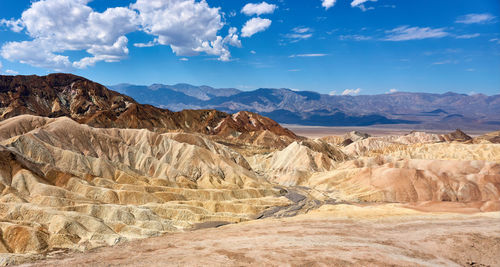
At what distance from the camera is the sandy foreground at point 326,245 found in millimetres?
38094

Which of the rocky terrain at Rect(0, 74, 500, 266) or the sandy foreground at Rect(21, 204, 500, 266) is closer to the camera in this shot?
the sandy foreground at Rect(21, 204, 500, 266)

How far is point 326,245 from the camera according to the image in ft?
140

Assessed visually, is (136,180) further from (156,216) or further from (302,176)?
(302,176)

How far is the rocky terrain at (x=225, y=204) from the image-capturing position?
4128 cm

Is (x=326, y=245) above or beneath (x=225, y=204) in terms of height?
above

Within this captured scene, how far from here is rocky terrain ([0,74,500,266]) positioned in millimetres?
41281

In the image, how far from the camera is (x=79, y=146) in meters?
93.5

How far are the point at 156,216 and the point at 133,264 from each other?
923 inches

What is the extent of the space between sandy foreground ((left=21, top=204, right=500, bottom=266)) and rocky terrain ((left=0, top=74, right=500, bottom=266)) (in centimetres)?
16

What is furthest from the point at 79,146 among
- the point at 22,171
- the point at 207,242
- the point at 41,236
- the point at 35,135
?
the point at 207,242

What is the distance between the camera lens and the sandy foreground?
1500 inches

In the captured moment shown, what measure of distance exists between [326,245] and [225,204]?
33689mm

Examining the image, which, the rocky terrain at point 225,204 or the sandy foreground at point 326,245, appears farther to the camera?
the rocky terrain at point 225,204

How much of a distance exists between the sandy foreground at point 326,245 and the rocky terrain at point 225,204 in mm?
161
